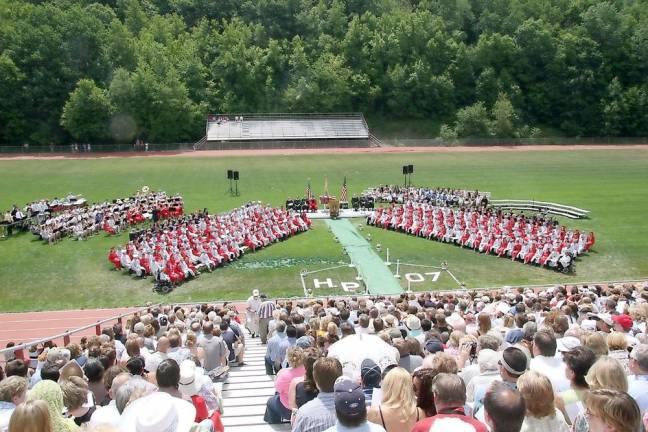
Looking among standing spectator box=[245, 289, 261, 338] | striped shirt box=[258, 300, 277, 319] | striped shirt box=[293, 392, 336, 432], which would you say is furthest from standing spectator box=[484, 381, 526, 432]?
standing spectator box=[245, 289, 261, 338]

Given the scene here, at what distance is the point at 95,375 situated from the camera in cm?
766

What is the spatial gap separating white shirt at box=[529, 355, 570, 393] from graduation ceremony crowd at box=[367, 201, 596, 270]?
17712mm

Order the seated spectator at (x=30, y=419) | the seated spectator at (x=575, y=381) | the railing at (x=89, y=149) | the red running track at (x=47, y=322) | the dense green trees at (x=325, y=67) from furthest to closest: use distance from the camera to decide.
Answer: the dense green trees at (x=325, y=67) < the railing at (x=89, y=149) < the red running track at (x=47, y=322) < the seated spectator at (x=575, y=381) < the seated spectator at (x=30, y=419)

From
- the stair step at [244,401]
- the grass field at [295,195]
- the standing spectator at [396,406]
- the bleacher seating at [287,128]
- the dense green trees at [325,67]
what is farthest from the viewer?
the bleacher seating at [287,128]

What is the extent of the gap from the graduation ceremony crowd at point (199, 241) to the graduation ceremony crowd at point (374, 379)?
11114mm

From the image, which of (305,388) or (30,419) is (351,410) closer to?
(305,388)

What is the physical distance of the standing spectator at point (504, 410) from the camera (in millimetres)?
4676

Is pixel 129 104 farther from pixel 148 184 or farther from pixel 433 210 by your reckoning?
pixel 433 210

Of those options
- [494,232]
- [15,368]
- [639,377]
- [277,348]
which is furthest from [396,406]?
[494,232]

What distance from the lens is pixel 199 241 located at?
25422 millimetres

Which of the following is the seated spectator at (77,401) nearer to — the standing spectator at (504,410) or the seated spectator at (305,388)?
the seated spectator at (305,388)

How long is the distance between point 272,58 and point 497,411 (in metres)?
81.7

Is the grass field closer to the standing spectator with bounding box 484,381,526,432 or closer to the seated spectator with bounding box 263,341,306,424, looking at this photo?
the seated spectator with bounding box 263,341,306,424

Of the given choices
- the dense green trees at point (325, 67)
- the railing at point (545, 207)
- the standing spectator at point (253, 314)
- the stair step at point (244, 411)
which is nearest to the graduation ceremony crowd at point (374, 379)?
the stair step at point (244, 411)
